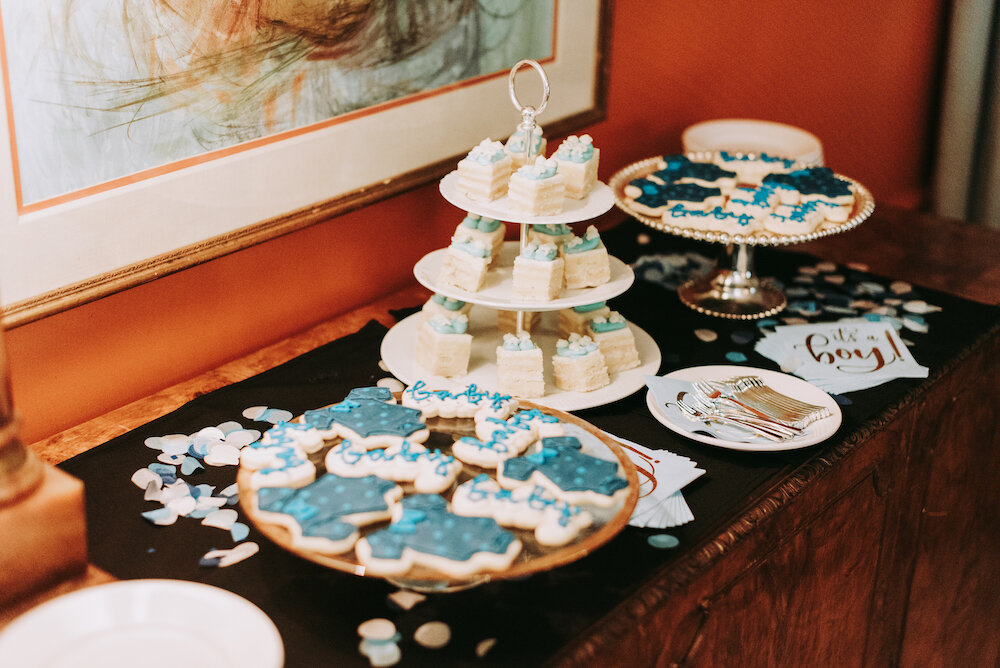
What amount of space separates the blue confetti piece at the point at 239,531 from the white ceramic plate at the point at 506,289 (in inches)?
17.3

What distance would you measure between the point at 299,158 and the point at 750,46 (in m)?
1.49

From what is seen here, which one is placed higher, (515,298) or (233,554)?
(515,298)

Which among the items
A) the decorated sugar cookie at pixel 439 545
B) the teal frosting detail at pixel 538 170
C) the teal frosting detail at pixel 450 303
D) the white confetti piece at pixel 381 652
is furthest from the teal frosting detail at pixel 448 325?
the white confetti piece at pixel 381 652

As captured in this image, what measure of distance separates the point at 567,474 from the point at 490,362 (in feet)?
1.47

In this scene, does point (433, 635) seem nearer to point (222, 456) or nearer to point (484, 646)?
point (484, 646)

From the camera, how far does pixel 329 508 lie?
1.09 m

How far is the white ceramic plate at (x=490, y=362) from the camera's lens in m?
1.52

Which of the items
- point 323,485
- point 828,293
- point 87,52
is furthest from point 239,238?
point 828,293

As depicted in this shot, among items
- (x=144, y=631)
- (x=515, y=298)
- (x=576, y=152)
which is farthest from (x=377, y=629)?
(x=576, y=152)

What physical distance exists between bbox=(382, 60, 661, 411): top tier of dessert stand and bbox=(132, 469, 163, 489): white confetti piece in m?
0.38

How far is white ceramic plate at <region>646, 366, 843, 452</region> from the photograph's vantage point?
1.43 meters

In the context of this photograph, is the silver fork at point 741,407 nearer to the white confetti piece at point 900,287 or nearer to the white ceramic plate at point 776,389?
the white ceramic plate at point 776,389

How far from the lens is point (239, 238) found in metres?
1.51

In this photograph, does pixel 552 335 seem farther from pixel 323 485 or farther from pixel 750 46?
pixel 750 46
